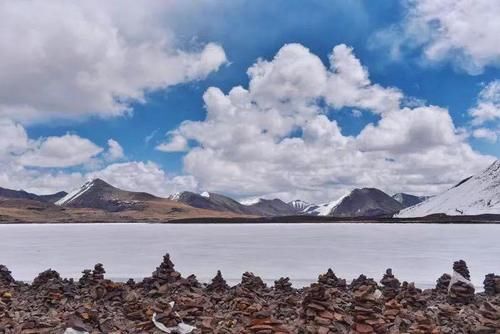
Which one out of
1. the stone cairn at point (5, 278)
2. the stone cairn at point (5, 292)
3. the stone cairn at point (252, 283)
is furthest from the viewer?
the stone cairn at point (5, 278)

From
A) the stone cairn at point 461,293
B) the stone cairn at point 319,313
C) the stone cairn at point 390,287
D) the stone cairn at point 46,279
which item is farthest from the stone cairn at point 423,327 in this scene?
the stone cairn at point 46,279

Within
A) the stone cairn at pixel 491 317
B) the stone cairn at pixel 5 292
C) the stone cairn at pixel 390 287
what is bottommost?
the stone cairn at pixel 5 292

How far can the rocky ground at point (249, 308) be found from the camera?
8515 millimetres

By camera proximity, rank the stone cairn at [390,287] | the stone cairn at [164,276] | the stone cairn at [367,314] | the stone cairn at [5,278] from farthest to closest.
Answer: the stone cairn at [5,278], the stone cairn at [164,276], the stone cairn at [390,287], the stone cairn at [367,314]

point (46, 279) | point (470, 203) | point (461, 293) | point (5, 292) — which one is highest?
point (470, 203)

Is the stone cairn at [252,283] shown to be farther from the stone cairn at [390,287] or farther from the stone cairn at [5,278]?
the stone cairn at [5,278]

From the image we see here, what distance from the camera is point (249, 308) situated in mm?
9188

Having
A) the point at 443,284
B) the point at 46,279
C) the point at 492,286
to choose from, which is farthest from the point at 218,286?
the point at 492,286

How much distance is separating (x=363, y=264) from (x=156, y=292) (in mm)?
10228

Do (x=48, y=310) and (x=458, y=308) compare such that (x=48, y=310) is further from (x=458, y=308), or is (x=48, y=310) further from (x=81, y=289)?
(x=458, y=308)

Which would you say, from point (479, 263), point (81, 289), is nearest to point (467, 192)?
point (479, 263)

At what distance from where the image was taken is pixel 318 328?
8391 mm

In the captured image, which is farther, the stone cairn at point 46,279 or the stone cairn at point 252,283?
the stone cairn at point 46,279

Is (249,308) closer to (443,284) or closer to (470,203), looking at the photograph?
(443,284)
